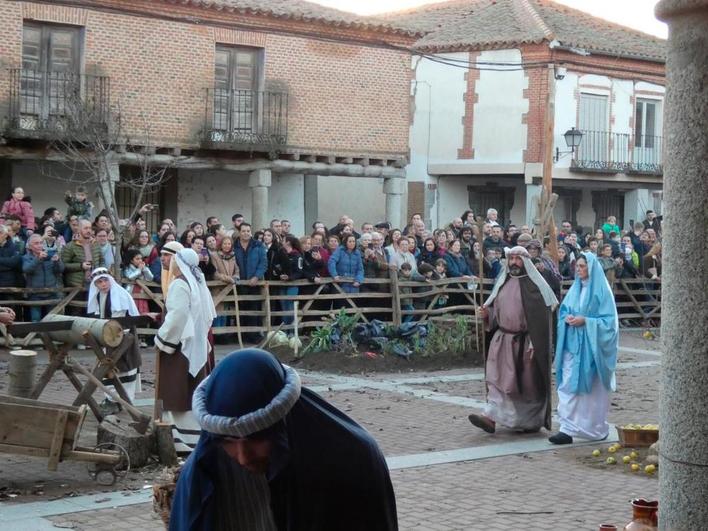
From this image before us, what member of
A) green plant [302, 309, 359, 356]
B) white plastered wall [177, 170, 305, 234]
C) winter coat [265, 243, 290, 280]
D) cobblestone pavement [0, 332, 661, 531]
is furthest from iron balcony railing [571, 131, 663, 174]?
cobblestone pavement [0, 332, 661, 531]

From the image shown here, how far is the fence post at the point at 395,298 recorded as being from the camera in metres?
19.0

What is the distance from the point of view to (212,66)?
26484mm

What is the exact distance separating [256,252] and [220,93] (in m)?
9.26

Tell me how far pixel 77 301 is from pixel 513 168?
1972 centimetres

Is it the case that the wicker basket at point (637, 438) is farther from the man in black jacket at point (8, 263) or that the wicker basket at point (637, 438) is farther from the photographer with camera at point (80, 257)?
the man in black jacket at point (8, 263)

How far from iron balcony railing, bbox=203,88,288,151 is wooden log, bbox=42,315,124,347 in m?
16.5

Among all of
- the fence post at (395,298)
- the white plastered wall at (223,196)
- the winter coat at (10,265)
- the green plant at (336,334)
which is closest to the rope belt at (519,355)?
the green plant at (336,334)

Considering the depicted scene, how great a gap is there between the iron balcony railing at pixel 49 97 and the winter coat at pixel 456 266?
7.37 meters

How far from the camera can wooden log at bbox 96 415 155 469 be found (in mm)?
9562

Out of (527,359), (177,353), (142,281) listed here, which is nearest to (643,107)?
(142,281)

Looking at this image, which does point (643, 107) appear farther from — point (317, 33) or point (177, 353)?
point (177, 353)

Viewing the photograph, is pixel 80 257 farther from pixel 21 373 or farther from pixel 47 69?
pixel 47 69

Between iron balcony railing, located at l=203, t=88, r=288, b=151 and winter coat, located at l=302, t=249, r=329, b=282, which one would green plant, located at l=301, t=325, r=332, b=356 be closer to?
winter coat, located at l=302, t=249, r=329, b=282

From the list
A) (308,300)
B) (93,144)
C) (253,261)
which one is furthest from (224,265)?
(93,144)
